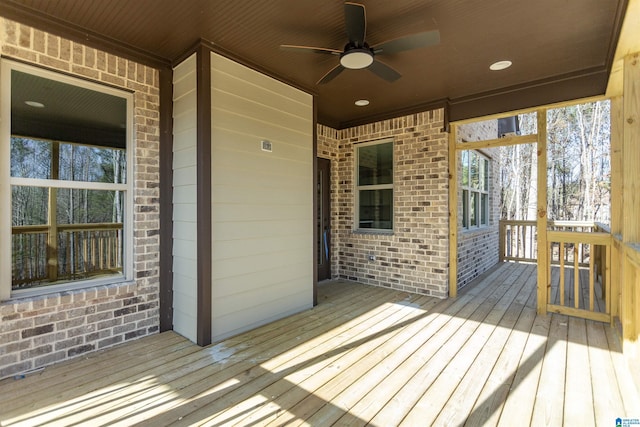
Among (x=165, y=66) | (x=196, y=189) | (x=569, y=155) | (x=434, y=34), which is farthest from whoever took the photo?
(x=569, y=155)

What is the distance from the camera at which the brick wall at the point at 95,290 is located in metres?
2.36

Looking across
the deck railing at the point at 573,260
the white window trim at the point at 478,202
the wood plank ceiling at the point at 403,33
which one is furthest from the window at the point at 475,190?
the wood plank ceiling at the point at 403,33

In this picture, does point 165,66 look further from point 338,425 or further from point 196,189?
point 338,425

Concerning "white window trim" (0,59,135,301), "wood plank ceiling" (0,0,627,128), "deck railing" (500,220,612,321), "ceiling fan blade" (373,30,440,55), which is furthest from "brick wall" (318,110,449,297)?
"white window trim" (0,59,135,301)

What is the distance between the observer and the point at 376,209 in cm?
529

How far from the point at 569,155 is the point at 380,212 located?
1070 centimetres

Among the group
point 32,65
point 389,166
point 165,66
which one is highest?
point 165,66

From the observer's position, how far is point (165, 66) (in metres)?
3.15

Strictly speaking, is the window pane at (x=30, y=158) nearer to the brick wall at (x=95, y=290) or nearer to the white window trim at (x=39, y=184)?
the white window trim at (x=39, y=184)

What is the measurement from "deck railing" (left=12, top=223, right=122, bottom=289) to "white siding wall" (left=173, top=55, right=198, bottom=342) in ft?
1.88

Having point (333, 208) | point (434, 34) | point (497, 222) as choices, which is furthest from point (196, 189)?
point (497, 222)

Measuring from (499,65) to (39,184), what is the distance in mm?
4579

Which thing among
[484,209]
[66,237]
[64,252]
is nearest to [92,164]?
[66,237]

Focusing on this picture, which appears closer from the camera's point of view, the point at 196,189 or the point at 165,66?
the point at 196,189
